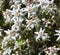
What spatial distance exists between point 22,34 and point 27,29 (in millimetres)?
58

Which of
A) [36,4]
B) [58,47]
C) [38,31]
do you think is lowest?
[58,47]

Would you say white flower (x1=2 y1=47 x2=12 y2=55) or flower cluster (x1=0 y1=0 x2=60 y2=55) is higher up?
flower cluster (x1=0 y1=0 x2=60 y2=55)

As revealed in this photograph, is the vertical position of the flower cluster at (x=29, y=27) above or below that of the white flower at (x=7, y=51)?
above

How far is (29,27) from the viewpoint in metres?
1.76

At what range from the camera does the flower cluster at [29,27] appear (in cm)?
174

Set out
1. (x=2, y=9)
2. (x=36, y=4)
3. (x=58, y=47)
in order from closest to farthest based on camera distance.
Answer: (x=58, y=47) < (x=36, y=4) < (x=2, y=9)

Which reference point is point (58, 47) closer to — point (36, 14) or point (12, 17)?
point (36, 14)

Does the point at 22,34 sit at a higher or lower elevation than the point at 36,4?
lower

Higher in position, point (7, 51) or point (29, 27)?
point (29, 27)

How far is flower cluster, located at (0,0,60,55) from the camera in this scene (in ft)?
5.71

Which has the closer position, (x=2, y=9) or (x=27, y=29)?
(x=27, y=29)

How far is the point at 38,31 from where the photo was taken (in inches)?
69.4

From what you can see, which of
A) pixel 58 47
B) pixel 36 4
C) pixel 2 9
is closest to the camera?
pixel 58 47

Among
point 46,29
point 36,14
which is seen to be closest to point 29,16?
point 36,14
